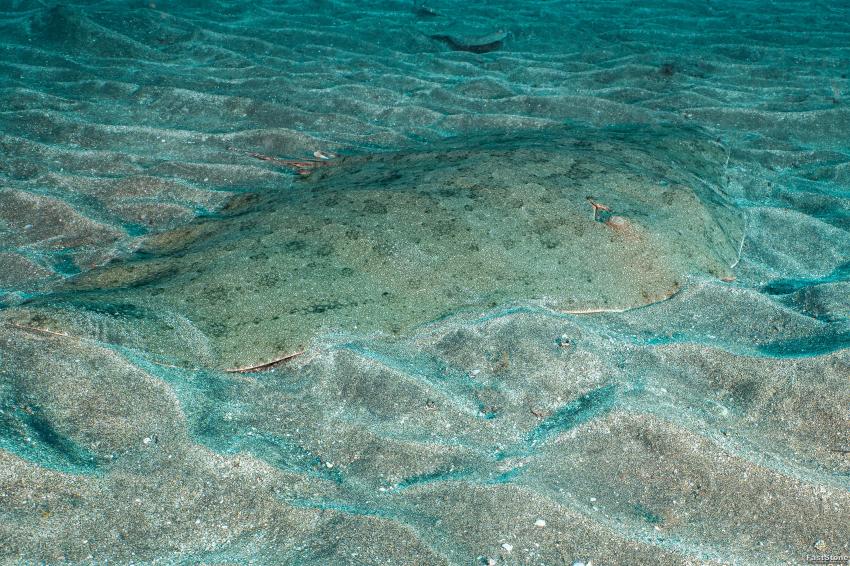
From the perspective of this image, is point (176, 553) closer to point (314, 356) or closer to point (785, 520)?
point (314, 356)

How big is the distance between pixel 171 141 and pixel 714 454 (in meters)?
4.87

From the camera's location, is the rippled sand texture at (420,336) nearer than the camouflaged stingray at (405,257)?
Yes

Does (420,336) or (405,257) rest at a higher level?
(405,257)

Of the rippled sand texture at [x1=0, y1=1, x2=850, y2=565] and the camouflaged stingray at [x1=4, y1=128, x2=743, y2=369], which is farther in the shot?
the camouflaged stingray at [x1=4, y1=128, x2=743, y2=369]

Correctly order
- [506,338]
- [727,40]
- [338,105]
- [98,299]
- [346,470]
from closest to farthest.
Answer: [346,470]
[98,299]
[506,338]
[338,105]
[727,40]

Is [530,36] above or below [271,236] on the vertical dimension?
above

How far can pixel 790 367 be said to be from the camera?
304 cm

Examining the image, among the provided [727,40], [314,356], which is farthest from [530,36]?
[314,356]

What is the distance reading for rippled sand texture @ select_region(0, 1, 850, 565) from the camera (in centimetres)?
234

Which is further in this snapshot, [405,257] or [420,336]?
[405,257]

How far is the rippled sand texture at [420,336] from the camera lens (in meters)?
2.34

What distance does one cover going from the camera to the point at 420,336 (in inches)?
130

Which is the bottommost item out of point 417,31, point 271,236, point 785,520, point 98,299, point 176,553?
point 176,553

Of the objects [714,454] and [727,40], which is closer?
[714,454]
